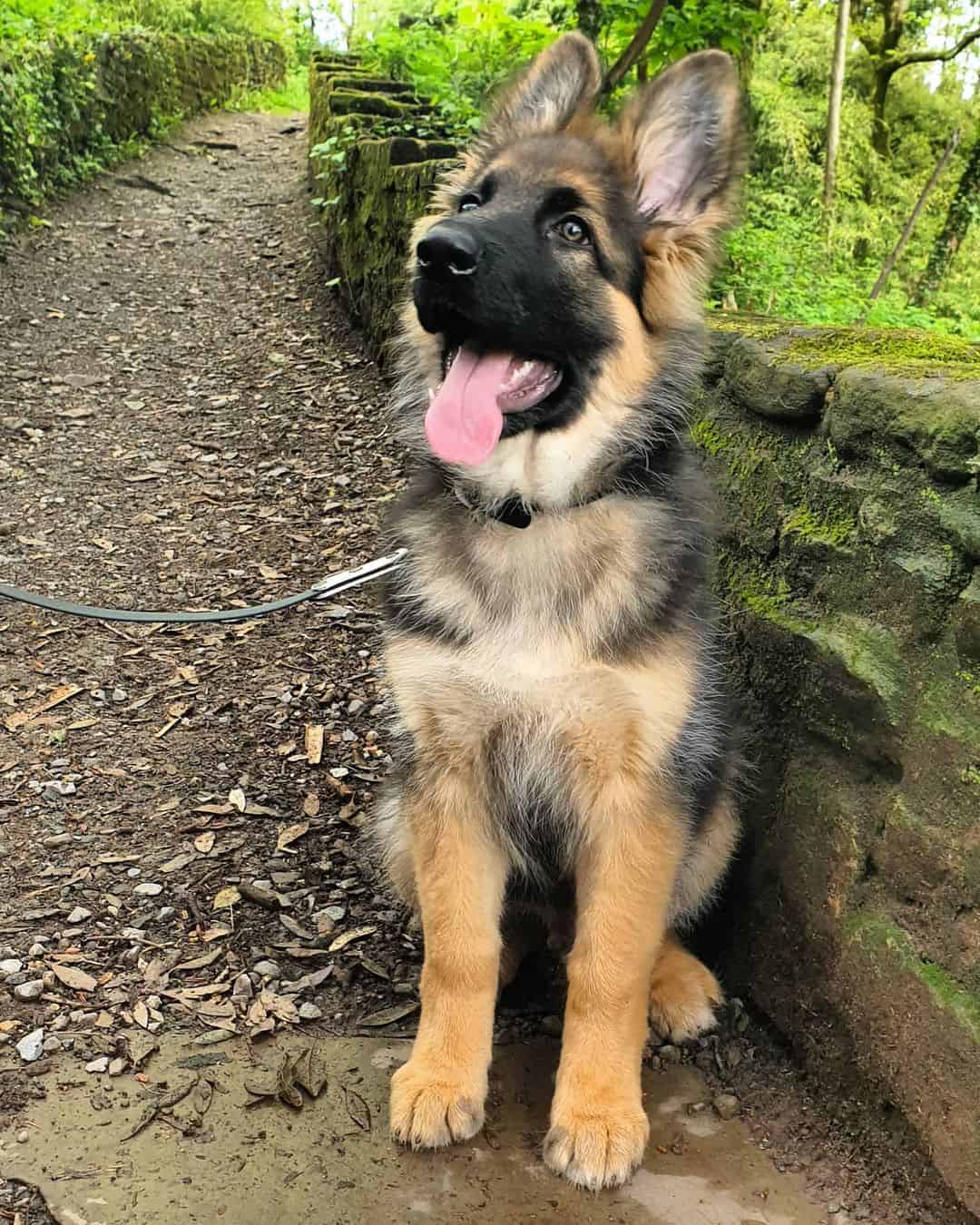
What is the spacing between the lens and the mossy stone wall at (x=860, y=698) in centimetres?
242

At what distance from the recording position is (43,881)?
143 inches

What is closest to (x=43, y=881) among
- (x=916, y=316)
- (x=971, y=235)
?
(x=916, y=316)

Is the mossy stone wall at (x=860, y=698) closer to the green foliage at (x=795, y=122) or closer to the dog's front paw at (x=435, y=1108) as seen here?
the dog's front paw at (x=435, y=1108)

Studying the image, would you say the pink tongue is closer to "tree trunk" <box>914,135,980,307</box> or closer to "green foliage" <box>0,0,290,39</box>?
"green foliage" <box>0,0,290,39</box>

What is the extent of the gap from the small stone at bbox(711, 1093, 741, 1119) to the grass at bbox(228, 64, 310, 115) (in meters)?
20.4

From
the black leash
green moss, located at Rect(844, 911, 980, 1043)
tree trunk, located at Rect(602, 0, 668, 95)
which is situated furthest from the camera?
tree trunk, located at Rect(602, 0, 668, 95)

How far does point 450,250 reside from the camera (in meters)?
2.42

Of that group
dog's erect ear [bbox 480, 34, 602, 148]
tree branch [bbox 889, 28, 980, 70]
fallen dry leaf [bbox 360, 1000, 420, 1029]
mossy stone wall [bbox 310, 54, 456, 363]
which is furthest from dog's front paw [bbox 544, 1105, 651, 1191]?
tree branch [bbox 889, 28, 980, 70]

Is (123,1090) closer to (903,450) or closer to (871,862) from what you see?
(871,862)

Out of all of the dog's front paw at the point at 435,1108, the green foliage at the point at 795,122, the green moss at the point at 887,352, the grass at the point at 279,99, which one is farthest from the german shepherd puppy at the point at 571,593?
the grass at the point at 279,99

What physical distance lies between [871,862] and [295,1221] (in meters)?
1.60

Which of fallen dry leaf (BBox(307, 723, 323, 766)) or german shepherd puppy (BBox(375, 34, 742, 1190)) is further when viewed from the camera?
fallen dry leaf (BBox(307, 723, 323, 766))

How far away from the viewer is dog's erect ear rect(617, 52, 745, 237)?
107 inches

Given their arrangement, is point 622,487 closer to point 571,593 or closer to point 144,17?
point 571,593
